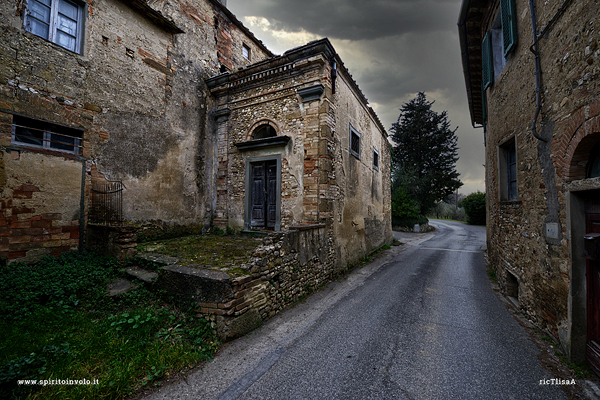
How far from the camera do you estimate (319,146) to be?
673 cm

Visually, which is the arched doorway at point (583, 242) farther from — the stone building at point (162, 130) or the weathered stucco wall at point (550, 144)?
the stone building at point (162, 130)

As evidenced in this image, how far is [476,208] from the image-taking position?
79.9 ft

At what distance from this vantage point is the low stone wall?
3.69 meters

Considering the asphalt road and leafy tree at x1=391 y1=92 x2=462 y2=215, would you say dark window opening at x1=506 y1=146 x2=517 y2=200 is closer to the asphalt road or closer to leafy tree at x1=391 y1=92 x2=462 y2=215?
the asphalt road

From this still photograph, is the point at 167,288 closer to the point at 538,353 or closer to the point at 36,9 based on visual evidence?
the point at 538,353

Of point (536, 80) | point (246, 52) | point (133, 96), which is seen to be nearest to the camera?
point (536, 80)

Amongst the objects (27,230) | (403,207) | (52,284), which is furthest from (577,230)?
(403,207)

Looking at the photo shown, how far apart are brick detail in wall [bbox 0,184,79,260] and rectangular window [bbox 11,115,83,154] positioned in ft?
3.12

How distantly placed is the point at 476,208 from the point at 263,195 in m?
25.1

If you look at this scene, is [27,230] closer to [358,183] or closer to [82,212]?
[82,212]

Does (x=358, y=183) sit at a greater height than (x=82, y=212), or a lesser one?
greater

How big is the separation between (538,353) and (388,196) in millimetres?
10739

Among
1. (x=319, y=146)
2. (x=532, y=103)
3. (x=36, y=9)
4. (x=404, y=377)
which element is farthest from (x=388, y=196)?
(x=36, y=9)

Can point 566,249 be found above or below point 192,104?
below
